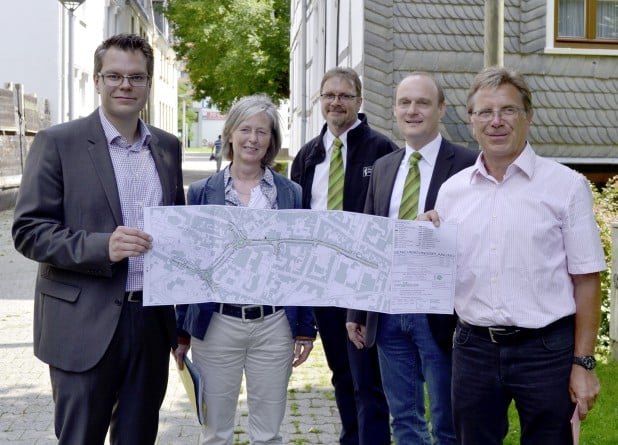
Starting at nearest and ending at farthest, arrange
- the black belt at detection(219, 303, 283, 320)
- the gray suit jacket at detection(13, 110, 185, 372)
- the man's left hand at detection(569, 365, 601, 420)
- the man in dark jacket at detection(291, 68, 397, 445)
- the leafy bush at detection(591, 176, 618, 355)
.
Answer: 1. the man's left hand at detection(569, 365, 601, 420)
2. the gray suit jacket at detection(13, 110, 185, 372)
3. the black belt at detection(219, 303, 283, 320)
4. the man in dark jacket at detection(291, 68, 397, 445)
5. the leafy bush at detection(591, 176, 618, 355)

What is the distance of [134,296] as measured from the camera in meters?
3.77

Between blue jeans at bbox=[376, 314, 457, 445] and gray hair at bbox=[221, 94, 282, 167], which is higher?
gray hair at bbox=[221, 94, 282, 167]

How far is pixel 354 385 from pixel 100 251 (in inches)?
80.9

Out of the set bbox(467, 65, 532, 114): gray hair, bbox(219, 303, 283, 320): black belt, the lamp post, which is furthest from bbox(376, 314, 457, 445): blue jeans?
the lamp post

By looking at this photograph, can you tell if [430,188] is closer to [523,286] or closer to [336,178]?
[523,286]

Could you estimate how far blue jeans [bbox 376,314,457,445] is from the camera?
424 cm

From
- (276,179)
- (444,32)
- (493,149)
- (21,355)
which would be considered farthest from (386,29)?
(493,149)

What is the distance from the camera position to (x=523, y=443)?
3545mm

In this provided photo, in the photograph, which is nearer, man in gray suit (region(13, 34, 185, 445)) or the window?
man in gray suit (region(13, 34, 185, 445))

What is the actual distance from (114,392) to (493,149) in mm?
1774

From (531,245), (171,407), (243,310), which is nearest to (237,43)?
(171,407)

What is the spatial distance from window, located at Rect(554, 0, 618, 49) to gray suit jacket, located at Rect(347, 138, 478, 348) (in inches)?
320

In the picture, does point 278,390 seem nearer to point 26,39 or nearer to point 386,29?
point 386,29

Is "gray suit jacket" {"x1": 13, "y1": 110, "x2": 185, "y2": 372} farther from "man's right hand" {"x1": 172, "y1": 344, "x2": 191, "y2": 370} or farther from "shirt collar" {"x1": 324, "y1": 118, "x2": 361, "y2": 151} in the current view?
"shirt collar" {"x1": 324, "y1": 118, "x2": 361, "y2": 151}
